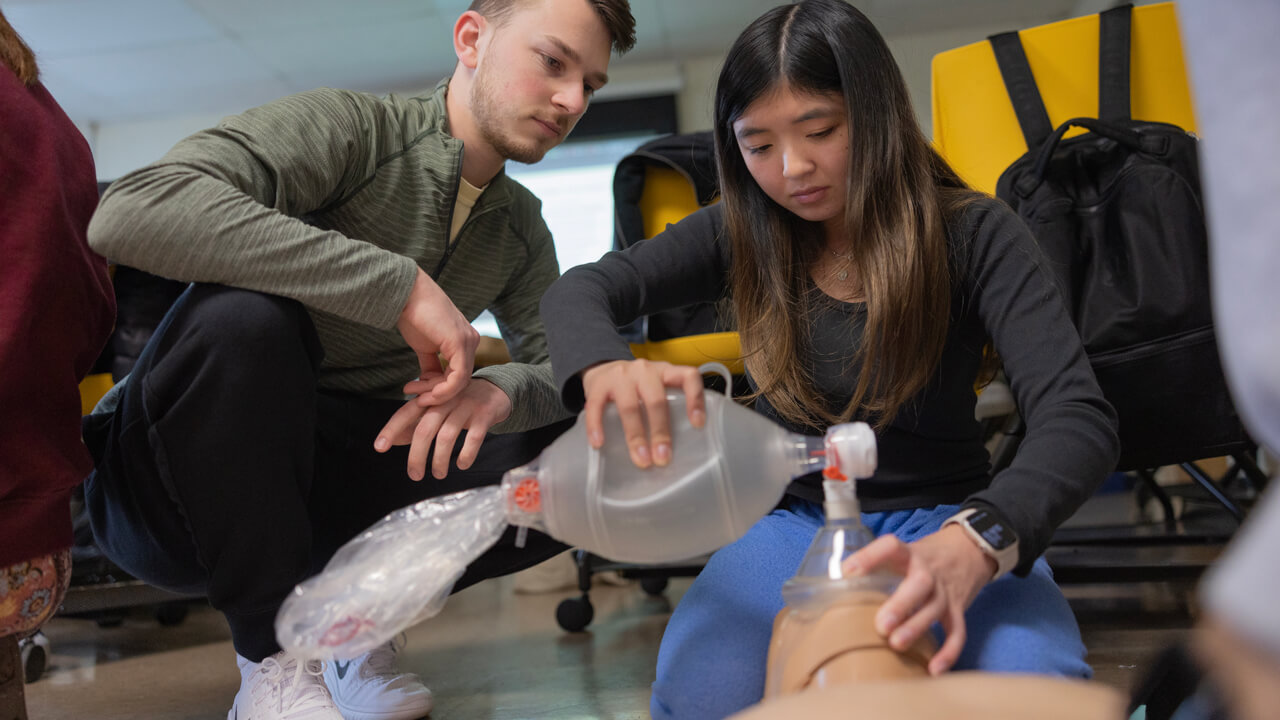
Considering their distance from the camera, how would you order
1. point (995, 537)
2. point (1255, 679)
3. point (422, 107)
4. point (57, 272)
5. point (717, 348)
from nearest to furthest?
point (1255, 679)
point (995, 537)
point (57, 272)
point (422, 107)
point (717, 348)

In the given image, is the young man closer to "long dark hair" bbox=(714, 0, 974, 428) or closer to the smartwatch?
"long dark hair" bbox=(714, 0, 974, 428)

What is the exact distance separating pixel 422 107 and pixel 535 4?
230 millimetres

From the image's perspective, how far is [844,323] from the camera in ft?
3.49

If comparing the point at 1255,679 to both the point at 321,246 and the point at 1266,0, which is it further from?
the point at 321,246

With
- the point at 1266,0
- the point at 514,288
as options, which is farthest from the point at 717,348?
the point at 1266,0

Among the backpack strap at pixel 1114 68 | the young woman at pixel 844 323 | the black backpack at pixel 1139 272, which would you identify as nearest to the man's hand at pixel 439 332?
the young woman at pixel 844 323

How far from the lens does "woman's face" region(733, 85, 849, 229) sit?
100 cm

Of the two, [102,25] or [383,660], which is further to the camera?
[102,25]

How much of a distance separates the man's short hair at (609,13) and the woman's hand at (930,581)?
0.91 meters

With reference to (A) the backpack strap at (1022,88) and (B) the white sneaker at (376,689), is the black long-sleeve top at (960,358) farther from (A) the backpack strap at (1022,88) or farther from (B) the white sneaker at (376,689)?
(A) the backpack strap at (1022,88)

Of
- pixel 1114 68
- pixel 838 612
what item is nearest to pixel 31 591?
pixel 838 612

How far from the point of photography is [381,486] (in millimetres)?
1251

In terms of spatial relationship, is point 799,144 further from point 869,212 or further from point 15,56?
point 15,56

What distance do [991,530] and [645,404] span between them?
0.30 m
